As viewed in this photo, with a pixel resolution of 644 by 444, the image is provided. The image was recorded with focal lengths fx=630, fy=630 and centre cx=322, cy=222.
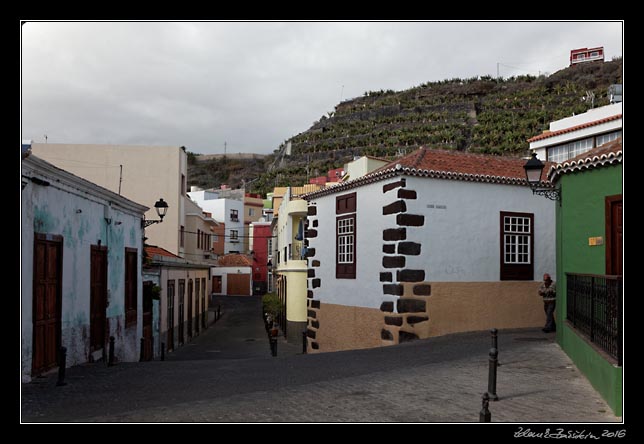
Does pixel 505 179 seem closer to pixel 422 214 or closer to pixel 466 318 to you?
pixel 422 214

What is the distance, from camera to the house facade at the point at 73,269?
9484 mm

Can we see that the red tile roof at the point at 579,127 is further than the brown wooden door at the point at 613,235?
Yes

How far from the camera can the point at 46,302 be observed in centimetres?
1041

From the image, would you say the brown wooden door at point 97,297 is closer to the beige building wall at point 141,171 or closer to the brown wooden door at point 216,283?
the beige building wall at point 141,171

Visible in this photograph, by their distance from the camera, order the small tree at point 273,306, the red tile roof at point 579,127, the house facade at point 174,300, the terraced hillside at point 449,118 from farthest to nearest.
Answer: the terraced hillside at point 449,118 → the small tree at point 273,306 → the red tile roof at point 579,127 → the house facade at point 174,300

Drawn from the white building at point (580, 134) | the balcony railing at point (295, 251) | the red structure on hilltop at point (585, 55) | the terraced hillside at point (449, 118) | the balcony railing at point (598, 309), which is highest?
the red structure on hilltop at point (585, 55)

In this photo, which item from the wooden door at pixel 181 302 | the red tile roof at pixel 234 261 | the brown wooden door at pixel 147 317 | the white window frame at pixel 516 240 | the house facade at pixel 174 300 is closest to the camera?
the white window frame at pixel 516 240

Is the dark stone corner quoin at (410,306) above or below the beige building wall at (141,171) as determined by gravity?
below

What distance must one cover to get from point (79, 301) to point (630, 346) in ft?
31.6

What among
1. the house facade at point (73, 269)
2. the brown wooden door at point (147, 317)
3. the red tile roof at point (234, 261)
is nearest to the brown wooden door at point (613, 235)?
the house facade at point (73, 269)

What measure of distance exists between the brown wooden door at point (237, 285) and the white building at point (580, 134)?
31784 millimetres

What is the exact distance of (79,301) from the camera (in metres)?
12.1

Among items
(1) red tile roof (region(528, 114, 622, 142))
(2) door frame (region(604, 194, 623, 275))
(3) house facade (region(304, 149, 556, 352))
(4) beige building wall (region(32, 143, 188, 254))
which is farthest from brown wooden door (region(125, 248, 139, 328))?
(1) red tile roof (region(528, 114, 622, 142))

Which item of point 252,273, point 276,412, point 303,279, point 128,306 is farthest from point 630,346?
point 252,273
